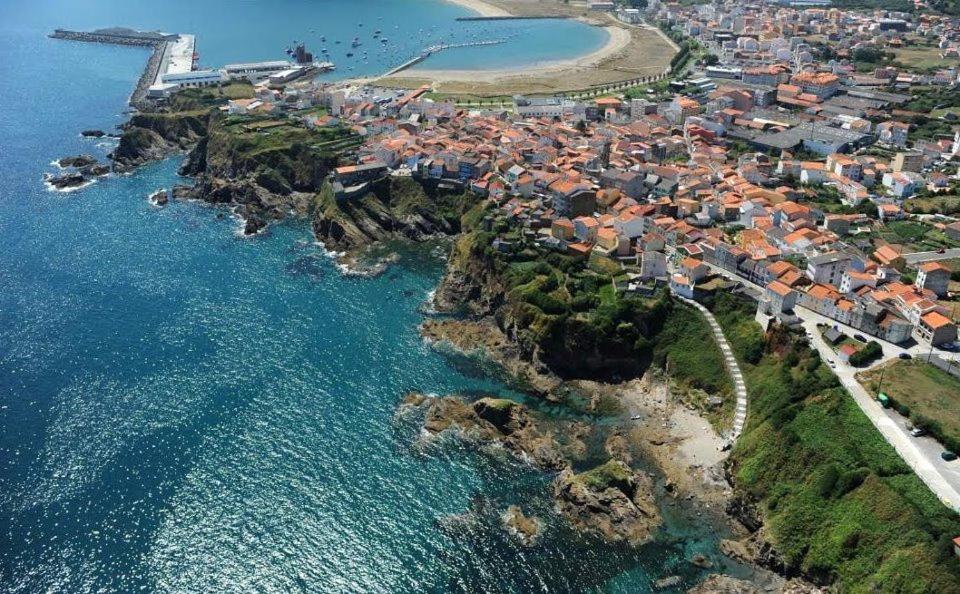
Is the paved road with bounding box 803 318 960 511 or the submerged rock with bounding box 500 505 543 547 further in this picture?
the submerged rock with bounding box 500 505 543 547

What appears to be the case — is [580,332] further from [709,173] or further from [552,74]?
[552,74]

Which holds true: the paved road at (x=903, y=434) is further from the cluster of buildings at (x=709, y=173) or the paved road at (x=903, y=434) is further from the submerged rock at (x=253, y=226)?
the submerged rock at (x=253, y=226)

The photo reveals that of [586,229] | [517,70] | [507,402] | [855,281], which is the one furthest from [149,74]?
[855,281]

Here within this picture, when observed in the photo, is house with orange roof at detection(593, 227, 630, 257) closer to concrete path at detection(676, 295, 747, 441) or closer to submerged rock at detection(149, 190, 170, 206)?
concrete path at detection(676, 295, 747, 441)

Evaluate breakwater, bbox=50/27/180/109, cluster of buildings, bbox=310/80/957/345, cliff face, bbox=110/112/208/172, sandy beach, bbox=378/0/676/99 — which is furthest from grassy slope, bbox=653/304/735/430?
breakwater, bbox=50/27/180/109

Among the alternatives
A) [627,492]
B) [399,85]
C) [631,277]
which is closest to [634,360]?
[631,277]

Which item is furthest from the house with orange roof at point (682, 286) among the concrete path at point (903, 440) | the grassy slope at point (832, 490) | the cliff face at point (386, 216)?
the cliff face at point (386, 216)
